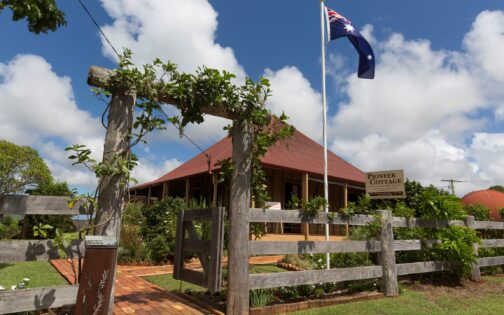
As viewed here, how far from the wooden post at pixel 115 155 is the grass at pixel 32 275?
99.5 inches

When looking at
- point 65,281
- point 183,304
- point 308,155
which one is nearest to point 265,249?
point 183,304

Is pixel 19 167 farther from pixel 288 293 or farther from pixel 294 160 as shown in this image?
pixel 288 293

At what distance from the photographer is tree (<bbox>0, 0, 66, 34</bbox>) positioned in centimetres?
527

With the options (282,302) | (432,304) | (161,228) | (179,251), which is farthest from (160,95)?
(161,228)

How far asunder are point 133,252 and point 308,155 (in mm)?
11170

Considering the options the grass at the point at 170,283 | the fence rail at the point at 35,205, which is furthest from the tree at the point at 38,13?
the grass at the point at 170,283

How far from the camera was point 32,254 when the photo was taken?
11.2 feet

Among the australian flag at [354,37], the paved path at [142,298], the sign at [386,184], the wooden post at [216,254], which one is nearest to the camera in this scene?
the paved path at [142,298]

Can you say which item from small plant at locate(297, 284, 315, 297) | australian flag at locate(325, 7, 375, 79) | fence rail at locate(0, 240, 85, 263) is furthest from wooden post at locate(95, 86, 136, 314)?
australian flag at locate(325, 7, 375, 79)

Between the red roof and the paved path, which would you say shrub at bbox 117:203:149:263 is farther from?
the red roof

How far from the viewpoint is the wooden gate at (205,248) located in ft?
15.2

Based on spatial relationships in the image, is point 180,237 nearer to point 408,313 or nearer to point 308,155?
point 408,313

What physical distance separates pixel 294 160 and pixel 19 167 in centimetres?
1993

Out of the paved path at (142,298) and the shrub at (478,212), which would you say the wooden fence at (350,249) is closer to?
the paved path at (142,298)
